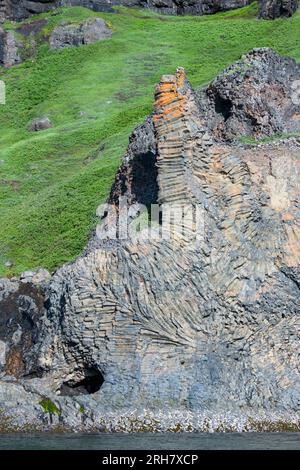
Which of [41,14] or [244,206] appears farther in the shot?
[41,14]

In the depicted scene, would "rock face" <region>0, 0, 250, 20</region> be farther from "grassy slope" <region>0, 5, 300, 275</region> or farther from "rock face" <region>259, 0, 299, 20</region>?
"rock face" <region>259, 0, 299, 20</region>

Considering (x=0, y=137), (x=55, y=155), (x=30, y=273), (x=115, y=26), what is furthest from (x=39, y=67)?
(x=30, y=273)

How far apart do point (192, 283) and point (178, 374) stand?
209 centimetres

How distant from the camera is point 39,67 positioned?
6525cm

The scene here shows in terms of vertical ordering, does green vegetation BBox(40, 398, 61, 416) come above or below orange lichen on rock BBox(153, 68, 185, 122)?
below

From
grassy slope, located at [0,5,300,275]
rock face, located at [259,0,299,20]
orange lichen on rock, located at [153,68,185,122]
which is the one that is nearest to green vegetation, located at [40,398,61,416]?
orange lichen on rock, located at [153,68,185,122]

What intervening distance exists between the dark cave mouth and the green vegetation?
4.24ft

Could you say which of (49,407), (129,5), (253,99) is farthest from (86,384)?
(129,5)

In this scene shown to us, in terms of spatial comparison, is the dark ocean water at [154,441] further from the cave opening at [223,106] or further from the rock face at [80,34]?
the rock face at [80,34]

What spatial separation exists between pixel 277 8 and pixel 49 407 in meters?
47.8

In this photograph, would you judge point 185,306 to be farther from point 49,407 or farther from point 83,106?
point 83,106

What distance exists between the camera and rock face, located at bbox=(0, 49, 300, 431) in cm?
2377

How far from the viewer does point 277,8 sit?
67.1 m

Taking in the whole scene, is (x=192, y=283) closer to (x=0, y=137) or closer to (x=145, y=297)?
(x=145, y=297)
